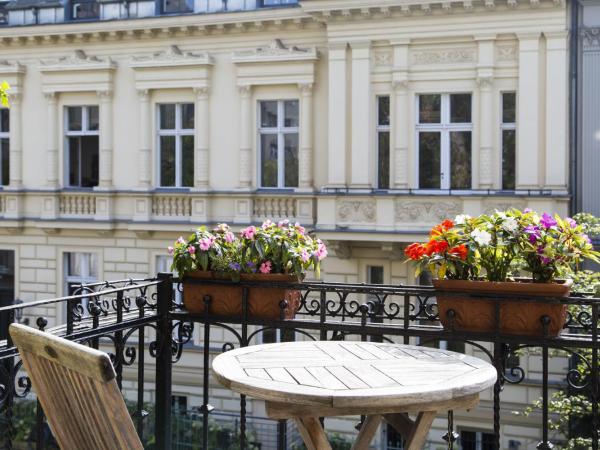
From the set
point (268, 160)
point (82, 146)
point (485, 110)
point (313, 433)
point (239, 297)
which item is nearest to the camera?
point (313, 433)

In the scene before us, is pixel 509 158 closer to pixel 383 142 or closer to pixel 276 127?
pixel 383 142

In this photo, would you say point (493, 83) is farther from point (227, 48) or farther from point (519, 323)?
point (519, 323)

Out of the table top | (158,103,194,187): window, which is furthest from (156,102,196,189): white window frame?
the table top

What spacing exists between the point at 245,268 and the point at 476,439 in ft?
44.6

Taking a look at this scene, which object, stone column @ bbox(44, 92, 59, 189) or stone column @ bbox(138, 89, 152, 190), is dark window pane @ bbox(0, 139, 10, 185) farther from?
stone column @ bbox(138, 89, 152, 190)

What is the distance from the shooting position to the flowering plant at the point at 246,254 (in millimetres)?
5535

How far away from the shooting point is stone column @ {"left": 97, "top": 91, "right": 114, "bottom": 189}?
822 inches

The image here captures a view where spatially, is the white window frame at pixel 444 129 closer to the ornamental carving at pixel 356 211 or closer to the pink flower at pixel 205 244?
the ornamental carving at pixel 356 211

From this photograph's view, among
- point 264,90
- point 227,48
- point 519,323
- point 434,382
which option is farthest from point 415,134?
point 434,382

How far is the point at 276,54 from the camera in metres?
18.9

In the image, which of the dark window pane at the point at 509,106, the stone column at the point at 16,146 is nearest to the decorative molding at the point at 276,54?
the dark window pane at the point at 509,106

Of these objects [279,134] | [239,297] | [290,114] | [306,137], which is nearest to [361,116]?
[306,137]

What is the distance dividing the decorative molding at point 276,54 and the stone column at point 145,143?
2.62m

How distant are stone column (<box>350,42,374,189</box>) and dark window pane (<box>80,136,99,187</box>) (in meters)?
6.84
